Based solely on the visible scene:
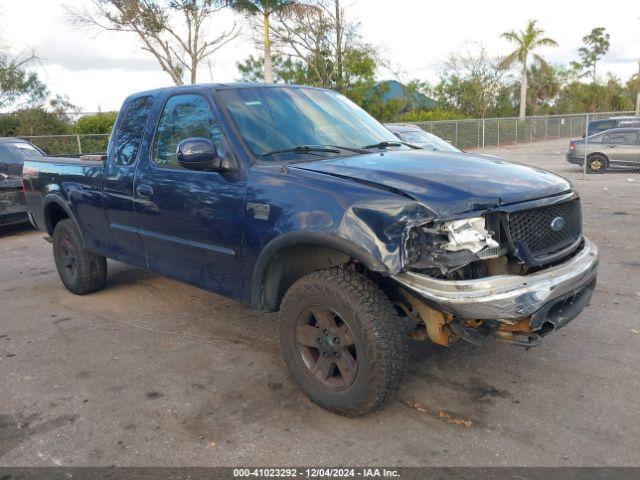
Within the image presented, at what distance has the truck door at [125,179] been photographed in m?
4.69

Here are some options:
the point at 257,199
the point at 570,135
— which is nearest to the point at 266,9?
the point at 570,135

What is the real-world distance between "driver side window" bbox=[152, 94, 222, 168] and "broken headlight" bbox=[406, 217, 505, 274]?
1694mm

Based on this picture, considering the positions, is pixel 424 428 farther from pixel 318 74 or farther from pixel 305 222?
pixel 318 74

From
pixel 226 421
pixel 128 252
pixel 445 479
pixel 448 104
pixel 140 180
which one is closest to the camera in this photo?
pixel 445 479

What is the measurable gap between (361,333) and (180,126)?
227 centimetres

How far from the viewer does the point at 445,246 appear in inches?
116

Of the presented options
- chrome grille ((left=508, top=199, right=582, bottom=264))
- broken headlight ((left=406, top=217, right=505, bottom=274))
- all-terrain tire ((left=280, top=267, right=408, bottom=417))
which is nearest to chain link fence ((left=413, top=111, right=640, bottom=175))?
chrome grille ((left=508, top=199, right=582, bottom=264))

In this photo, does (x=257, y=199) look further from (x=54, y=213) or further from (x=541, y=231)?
(x=54, y=213)

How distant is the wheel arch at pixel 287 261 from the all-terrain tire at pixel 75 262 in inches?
109

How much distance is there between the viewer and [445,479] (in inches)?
109

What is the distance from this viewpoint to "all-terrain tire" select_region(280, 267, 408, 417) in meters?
3.07

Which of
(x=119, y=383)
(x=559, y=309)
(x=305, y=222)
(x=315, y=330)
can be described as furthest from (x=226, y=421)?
(x=559, y=309)

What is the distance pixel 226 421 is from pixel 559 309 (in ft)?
6.67

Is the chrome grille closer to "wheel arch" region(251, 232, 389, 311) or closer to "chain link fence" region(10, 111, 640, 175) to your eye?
"wheel arch" region(251, 232, 389, 311)
